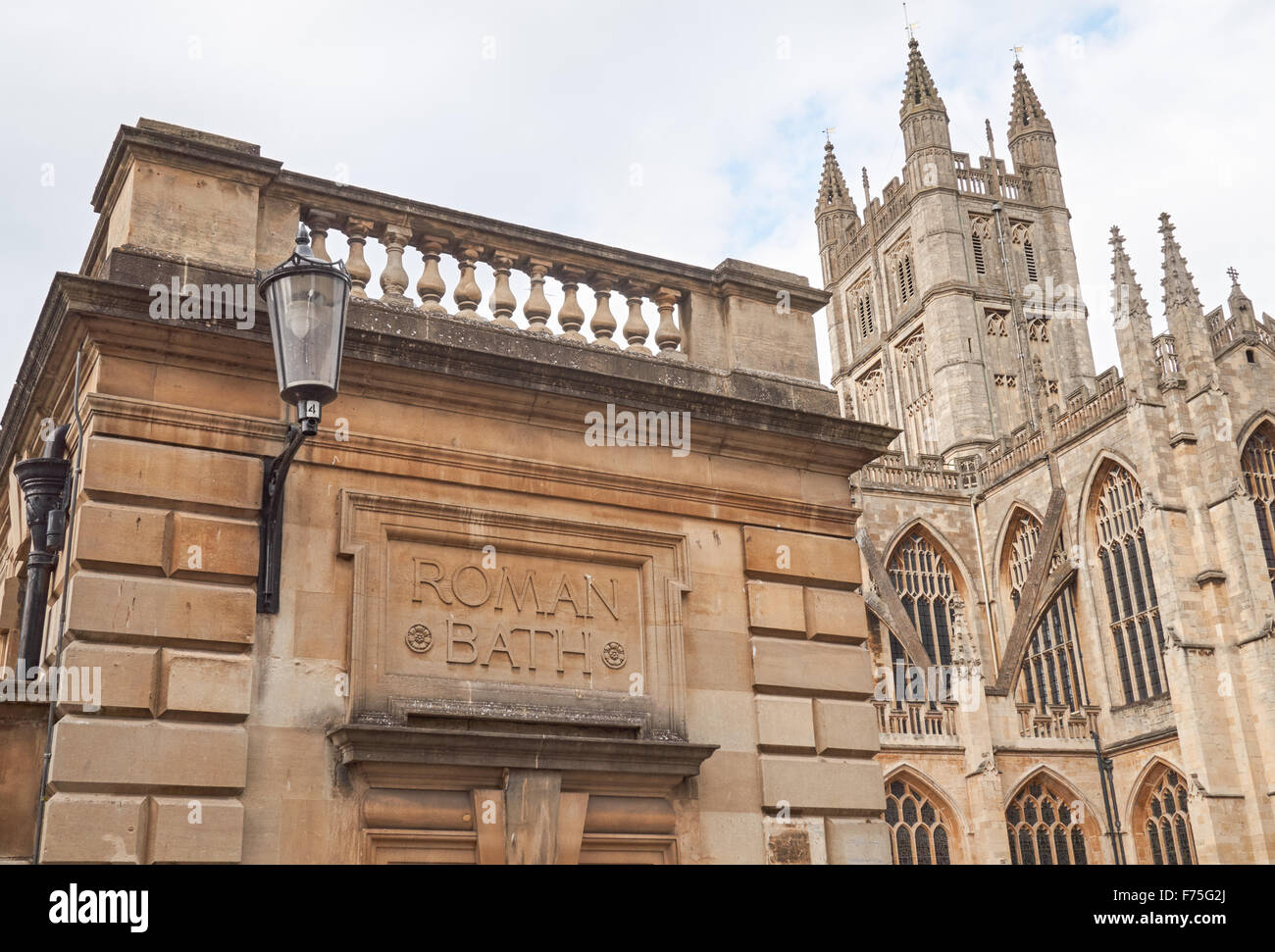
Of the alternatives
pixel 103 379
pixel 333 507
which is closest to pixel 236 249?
pixel 103 379

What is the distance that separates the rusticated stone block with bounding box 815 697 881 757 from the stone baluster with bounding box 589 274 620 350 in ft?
9.51

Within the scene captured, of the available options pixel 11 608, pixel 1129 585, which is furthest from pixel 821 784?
pixel 1129 585

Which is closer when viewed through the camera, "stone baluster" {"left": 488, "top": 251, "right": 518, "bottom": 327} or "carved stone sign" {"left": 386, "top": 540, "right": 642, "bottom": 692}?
"carved stone sign" {"left": 386, "top": 540, "right": 642, "bottom": 692}

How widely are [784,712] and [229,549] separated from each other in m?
3.65

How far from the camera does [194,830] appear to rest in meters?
6.56

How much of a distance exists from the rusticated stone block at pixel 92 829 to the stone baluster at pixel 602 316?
436 centimetres

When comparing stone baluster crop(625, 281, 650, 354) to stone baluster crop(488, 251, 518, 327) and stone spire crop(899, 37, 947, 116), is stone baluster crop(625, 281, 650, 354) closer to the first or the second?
stone baluster crop(488, 251, 518, 327)

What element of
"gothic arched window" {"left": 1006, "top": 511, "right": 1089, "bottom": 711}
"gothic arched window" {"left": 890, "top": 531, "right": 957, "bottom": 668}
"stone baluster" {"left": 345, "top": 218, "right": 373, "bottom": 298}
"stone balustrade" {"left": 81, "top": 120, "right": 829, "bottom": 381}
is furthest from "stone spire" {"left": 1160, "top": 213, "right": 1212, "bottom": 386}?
"stone baluster" {"left": 345, "top": 218, "right": 373, "bottom": 298}

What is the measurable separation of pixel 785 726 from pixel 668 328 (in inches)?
117

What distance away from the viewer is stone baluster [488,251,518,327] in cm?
880

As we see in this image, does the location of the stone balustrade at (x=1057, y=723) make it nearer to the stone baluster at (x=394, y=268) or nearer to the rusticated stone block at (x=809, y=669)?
the rusticated stone block at (x=809, y=669)

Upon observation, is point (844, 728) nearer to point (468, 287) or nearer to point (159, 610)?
point (468, 287)

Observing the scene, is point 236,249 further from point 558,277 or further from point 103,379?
point 558,277
